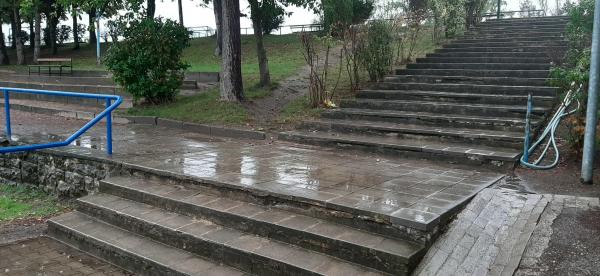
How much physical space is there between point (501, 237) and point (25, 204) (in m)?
→ 6.20

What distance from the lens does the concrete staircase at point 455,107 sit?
7195 millimetres

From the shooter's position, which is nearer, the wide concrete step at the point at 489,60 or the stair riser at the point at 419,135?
the stair riser at the point at 419,135

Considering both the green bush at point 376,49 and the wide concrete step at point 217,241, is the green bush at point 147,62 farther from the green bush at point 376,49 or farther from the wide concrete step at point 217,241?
the wide concrete step at point 217,241

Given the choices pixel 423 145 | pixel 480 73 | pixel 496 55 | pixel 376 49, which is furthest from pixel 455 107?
pixel 496 55

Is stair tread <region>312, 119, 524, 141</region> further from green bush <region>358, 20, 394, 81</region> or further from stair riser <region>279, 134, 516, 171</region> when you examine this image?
green bush <region>358, 20, 394, 81</region>

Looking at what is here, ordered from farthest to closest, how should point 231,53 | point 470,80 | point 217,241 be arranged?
point 231,53
point 470,80
point 217,241

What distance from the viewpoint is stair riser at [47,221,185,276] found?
4492mm

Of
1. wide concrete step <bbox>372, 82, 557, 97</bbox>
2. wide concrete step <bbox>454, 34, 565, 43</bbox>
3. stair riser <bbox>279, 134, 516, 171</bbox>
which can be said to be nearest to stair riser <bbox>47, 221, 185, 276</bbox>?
stair riser <bbox>279, 134, 516, 171</bbox>

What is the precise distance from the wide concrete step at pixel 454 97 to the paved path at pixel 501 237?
4.01 metres

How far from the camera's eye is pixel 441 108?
28.8 feet

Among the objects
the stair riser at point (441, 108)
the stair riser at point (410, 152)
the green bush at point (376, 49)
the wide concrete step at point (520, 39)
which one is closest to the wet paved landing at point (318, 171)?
the stair riser at point (410, 152)

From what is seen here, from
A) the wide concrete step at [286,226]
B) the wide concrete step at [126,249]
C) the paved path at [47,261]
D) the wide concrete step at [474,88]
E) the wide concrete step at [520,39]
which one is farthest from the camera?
the wide concrete step at [520,39]

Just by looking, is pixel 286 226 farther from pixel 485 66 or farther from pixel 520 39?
pixel 520 39

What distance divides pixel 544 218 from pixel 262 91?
8.26 metres
